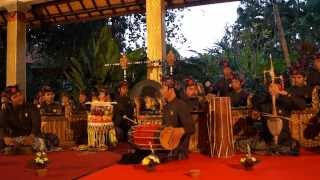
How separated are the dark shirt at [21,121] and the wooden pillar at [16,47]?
430 centimetres

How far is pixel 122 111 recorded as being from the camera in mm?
9266

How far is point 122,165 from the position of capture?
6.31 metres

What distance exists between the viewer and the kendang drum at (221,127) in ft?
22.8

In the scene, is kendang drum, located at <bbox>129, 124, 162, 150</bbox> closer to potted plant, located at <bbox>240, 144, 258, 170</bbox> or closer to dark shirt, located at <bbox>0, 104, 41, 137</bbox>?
potted plant, located at <bbox>240, 144, 258, 170</bbox>

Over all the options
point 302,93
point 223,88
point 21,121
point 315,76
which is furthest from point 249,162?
point 21,121

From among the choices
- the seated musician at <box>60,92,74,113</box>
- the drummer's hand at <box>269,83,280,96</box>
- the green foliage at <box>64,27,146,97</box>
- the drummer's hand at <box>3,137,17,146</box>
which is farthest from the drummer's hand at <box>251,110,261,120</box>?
the green foliage at <box>64,27,146,97</box>

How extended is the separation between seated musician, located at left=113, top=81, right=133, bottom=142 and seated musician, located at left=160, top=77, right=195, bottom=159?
2.44m

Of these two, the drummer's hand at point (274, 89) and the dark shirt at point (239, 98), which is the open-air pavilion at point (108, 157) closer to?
the drummer's hand at point (274, 89)

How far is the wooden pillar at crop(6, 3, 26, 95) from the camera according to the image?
12359mm

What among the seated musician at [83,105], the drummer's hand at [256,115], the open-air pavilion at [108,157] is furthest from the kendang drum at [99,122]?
the drummer's hand at [256,115]

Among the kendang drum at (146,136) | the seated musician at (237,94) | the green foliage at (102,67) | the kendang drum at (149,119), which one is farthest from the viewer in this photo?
the green foliage at (102,67)

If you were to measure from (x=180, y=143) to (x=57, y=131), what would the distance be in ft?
11.2

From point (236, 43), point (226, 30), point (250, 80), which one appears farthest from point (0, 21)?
point (226, 30)

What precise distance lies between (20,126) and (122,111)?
2070mm
